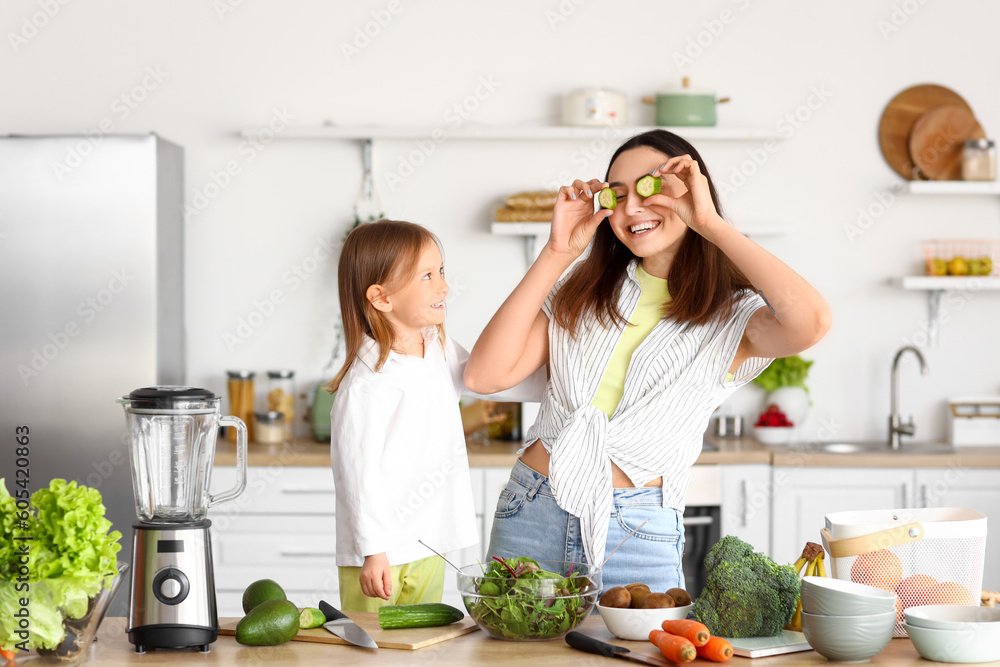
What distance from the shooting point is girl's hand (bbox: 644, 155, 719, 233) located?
1.49 meters

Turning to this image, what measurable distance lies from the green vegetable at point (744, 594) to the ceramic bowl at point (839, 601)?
0.06 metres

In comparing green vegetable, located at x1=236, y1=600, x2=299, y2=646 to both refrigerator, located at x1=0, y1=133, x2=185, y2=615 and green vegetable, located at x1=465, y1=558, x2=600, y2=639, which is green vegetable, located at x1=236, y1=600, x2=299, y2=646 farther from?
refrigerator, located at x1=0, y1=133, x2=185, y2=615

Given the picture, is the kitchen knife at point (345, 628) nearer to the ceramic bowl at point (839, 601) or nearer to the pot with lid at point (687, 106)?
the ceramic bowl at point (839, 601)

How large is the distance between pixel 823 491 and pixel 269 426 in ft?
6.38

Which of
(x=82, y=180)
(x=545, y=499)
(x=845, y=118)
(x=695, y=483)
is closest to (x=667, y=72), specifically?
(x=845, y=118)

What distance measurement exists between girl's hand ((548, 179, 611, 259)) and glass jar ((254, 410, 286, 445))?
6.79ft

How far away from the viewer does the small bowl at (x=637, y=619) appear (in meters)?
1.29

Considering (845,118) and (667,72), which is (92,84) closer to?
(667,72)

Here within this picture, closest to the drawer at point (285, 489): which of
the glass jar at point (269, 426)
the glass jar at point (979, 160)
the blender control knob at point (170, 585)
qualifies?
the glass jar at point (269, 426)

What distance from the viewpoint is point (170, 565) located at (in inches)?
51.0

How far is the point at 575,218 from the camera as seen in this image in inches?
64.7

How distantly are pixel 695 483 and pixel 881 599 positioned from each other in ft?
6.39

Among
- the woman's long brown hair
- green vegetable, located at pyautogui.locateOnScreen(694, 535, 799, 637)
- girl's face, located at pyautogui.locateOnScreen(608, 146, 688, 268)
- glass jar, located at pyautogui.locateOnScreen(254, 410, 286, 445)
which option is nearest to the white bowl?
green vegetable, located at pyautogui.locateOnScreen(694, 535, 799, 637)

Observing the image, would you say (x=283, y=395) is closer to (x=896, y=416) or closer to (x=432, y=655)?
(x=896, y=416)
